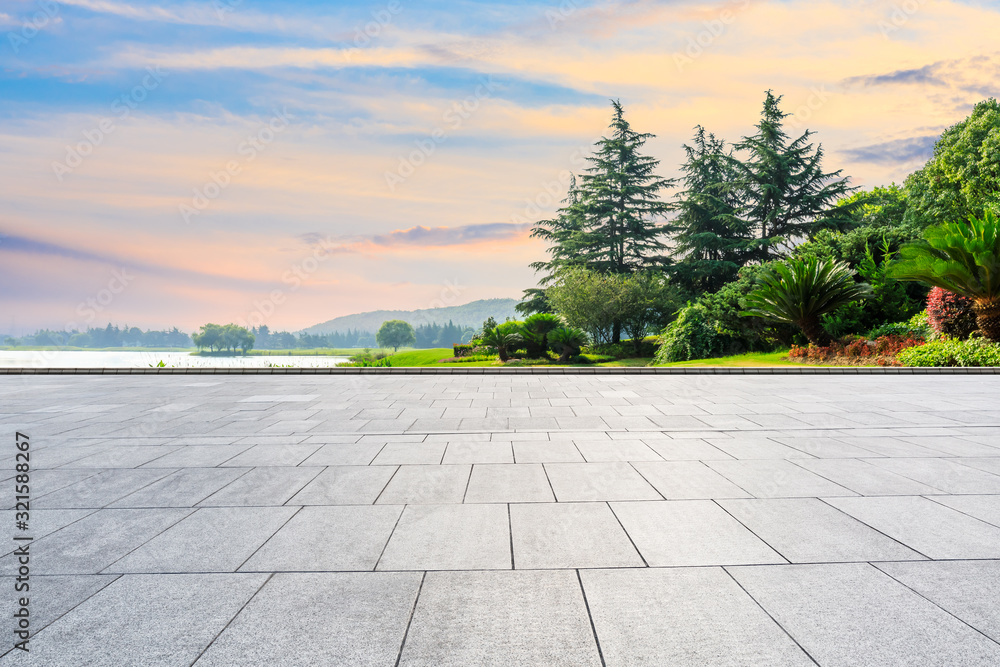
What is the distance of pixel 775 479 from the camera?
449 centimetres

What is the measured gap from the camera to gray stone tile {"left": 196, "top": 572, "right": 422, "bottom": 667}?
2.13 metres

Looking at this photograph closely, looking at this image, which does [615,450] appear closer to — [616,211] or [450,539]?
[450,539]

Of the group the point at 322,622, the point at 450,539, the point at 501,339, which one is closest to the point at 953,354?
the point at 501,339

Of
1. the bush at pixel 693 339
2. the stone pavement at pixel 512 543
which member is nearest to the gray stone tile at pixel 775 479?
the stone pavement at pixel 512 543

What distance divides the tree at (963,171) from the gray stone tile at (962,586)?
33.2 meters

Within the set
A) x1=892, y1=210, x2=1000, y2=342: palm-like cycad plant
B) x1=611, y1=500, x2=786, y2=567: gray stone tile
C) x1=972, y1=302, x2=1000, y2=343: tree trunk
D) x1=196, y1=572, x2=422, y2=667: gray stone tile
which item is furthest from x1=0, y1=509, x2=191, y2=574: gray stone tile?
x1=972, y1=302, x2=1000, y2=343: tree trunk

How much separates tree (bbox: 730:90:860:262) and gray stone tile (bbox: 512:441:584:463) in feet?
99.1

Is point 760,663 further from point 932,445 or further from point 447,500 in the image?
point 932,445

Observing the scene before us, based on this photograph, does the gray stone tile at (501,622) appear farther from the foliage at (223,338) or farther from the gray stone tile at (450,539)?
the foliage at (223,338)

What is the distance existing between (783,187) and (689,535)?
34.6m

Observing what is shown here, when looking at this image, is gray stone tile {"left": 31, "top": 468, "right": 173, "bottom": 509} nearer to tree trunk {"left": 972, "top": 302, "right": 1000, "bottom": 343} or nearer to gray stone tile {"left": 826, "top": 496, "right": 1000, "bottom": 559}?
gray stone tile {"left": 826, "top": 496, "right": 1000, "bottom": 559}

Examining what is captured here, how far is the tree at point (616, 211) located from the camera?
33906 millimetres

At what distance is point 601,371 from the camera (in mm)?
13781

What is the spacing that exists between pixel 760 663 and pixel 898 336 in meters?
18.8
